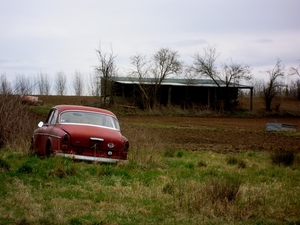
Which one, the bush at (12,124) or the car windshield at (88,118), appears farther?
the bush at (12,124)

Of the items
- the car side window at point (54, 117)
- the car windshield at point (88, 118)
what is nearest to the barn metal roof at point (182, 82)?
the car side window at point (54, 117)

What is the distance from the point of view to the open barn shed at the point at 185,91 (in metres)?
47.5

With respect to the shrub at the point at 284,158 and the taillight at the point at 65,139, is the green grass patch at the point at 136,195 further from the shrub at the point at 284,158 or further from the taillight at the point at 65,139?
the shrub at the point at 284,158

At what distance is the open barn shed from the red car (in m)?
33.4

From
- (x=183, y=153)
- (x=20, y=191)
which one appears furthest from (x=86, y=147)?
(x=183, y=153)

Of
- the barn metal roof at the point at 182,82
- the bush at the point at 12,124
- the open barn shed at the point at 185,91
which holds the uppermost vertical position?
the barn metal roof at the point at 182,82

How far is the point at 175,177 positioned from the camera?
10.6 metres

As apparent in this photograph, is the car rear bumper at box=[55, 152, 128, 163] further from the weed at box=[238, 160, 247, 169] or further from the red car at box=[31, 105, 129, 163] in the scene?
the weed at box=[238, 160, 247, 169]

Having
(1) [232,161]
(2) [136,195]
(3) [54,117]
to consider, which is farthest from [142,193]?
(1) [232,161]

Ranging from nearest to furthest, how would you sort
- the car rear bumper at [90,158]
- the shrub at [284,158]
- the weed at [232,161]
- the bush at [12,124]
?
1. the car rear bumper at [90,158]
2. the shrub at [284,158]
3. the weed at [232,161]
4. the bush at [12,124]

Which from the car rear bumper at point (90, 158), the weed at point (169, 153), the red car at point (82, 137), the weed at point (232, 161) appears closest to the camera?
the car rear bumper at point (90, 158)

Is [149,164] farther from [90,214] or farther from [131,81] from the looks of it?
[131,81]

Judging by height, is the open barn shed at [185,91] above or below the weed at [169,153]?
above

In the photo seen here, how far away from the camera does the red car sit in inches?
450
